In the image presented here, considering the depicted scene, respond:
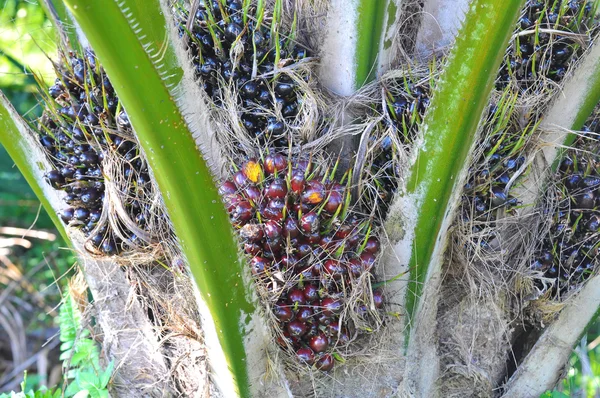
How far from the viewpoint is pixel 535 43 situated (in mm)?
1579

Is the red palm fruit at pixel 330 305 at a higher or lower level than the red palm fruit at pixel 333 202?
lower

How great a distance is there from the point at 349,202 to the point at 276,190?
8.0 inches

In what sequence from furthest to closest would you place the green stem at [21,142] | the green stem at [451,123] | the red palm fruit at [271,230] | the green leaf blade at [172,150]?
the green stem at [21,142]
the red palm fruit at [271,230]
the green stem at [451,123]
the green leaf blade at [172,150]

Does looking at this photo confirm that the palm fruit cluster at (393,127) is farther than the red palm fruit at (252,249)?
Yes

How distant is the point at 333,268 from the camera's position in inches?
53.7

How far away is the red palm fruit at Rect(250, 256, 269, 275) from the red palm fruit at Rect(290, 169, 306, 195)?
178mm

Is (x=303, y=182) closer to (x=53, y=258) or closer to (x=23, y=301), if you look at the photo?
(x=53, y=258)

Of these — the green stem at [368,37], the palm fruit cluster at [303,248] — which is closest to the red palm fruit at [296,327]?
the palm fruit cluster at [303,248]

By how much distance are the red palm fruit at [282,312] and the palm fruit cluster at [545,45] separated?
86cm

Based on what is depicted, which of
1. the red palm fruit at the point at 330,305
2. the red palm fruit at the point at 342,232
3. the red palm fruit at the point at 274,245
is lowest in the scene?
the red palm fruit at the point at 330,305

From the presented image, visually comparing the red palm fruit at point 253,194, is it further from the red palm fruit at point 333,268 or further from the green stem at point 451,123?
the green stem at point 451,123

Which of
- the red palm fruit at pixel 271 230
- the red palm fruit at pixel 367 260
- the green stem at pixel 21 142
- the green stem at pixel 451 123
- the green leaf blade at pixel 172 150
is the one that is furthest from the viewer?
the green stem at pixel 21 142

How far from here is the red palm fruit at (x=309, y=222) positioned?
133 centimetres

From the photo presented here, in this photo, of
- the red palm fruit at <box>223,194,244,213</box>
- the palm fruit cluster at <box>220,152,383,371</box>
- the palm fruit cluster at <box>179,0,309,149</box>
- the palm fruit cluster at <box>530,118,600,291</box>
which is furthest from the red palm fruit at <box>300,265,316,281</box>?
the palm fruit cluster at <box>530,118,600,291</box>
